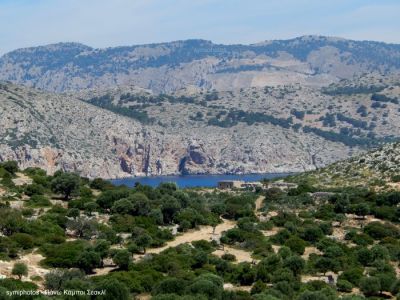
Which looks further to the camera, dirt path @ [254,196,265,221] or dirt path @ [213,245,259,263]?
dirt path @ [254,196,265,221]

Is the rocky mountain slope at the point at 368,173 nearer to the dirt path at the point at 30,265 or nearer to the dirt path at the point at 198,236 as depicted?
the dirt path at the point at 198,236

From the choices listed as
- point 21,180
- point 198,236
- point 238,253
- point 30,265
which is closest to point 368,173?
point 198,236

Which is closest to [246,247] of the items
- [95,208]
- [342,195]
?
[95,208]

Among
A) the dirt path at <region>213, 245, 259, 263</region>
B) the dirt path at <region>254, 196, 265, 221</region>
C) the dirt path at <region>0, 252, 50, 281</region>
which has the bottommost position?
the dirt path at <region>254, 196, 265, 221</region>

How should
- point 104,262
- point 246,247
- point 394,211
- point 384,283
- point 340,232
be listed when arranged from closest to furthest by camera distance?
point 384,283 → point 104,262 → point 246,247 → point 340,232 → point 394,211

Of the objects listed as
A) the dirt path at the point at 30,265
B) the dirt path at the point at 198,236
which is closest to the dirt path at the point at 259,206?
the dirt path at the point at 198,236

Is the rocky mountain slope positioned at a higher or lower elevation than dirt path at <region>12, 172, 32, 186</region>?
lower

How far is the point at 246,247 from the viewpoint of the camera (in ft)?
191

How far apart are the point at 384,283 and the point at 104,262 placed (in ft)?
62.1

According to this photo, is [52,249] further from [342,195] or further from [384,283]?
[342,195]

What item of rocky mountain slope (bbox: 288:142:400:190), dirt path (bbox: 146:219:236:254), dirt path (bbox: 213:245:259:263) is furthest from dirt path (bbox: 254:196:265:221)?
dirt path (bbox: 213:245:259:263)

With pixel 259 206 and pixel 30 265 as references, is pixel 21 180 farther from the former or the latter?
pixel 30 265

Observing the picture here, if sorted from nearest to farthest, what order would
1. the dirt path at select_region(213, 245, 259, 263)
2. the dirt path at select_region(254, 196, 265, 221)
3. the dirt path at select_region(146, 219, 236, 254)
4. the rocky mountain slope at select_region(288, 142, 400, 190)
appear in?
the dirt path at select_region(213, 245, 259, 263) → the dirt path at select_region(146, 219, 236, 254) → the dirt path at select_region(254, 196, 265, 221) → the rocky mountain slope at select_region(288, 142, 400, 190)

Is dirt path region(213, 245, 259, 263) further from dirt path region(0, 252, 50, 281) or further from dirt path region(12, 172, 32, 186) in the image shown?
dirt path region(12, 172, 32, 186)
